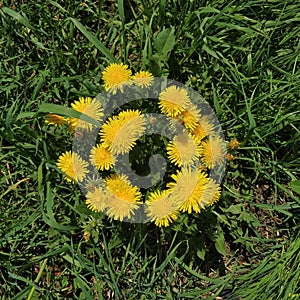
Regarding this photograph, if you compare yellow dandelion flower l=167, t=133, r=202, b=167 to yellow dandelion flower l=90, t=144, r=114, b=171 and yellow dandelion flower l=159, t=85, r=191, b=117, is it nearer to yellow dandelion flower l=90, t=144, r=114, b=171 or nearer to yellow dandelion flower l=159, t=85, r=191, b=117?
yellow dandelion flower l=159, t=85, r=191, b=117

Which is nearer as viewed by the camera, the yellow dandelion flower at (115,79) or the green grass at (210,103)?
the yellow dandelion flower at (115,79)

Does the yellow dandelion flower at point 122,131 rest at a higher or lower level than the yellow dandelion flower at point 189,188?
higher

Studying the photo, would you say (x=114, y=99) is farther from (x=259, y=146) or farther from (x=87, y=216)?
(x=259, y=146)

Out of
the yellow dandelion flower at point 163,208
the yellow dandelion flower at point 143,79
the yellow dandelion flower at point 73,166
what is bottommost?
the yellow dandelion flower at point 163,208

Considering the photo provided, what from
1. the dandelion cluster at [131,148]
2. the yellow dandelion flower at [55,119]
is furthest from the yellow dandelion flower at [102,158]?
the yellow dandelion flower at [55,119]

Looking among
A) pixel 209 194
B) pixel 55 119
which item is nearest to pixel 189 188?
pixel 209 194

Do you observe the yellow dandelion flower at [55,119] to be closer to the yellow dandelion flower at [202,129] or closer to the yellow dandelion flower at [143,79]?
the yellow dandelion flower at [143,79]

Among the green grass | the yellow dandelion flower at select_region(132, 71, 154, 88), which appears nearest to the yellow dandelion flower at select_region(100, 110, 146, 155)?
the yellow dandelion flower at select_region(132, 71, 154, 88)
